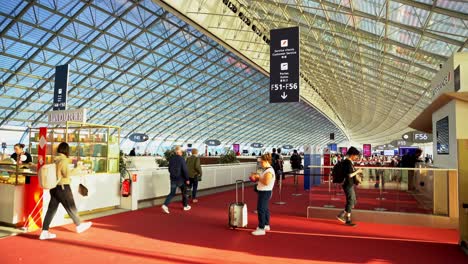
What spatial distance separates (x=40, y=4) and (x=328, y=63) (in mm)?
19735

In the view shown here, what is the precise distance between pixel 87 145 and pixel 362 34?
47.4ft

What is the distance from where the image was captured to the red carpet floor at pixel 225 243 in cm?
564

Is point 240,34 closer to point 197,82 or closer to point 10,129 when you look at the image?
point 197,82

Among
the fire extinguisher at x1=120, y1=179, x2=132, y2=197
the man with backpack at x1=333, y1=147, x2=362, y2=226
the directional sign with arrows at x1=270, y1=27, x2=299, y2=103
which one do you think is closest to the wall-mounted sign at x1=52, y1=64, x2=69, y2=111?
the fire extinguisher at x1=120, y1=179, x2=132, y2=197

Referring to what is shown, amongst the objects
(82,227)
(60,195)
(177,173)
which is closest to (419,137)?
(177,173)

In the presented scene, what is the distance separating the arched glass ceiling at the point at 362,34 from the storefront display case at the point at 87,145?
18.1 ft

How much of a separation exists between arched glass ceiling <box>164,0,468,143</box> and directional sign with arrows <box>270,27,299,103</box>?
15.4 feet

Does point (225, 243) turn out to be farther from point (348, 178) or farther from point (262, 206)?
point (348, 178)

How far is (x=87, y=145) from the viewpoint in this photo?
10086mm

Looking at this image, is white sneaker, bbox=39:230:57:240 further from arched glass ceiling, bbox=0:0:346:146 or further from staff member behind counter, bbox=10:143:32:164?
arched glass ceiling, bbox=0:0:346:146

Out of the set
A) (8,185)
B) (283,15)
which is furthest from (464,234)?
(283,15)

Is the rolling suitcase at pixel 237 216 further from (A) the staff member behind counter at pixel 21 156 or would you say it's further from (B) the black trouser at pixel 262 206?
(A) the staff member behind counter at pixel 21 156

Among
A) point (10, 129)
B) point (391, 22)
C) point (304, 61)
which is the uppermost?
point (304, 61)

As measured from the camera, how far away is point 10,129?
4059cm
